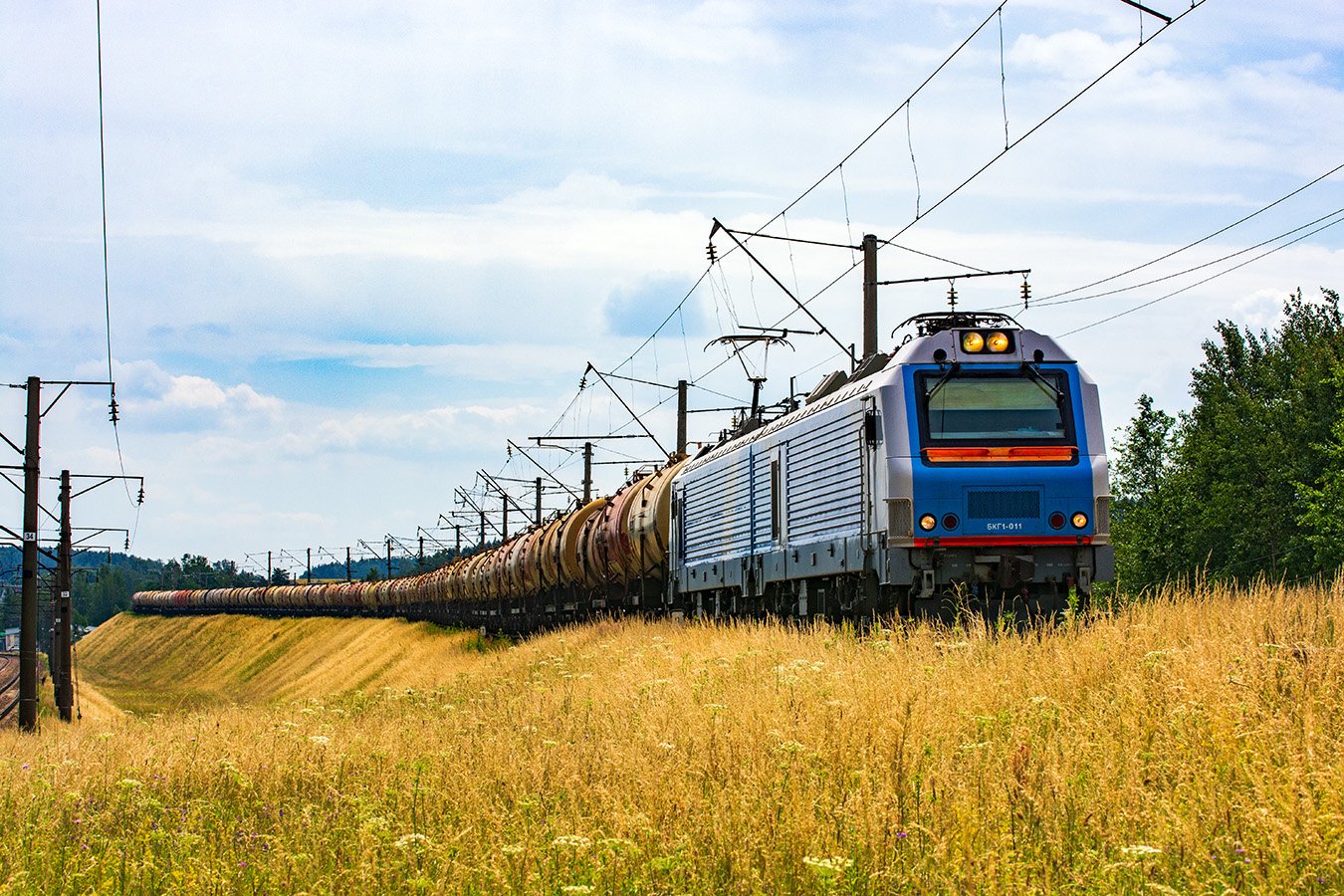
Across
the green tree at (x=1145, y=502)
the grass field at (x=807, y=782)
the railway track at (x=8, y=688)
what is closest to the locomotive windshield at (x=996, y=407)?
Answer: the grass field at (x=807, y=782)

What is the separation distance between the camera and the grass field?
20.0 feet

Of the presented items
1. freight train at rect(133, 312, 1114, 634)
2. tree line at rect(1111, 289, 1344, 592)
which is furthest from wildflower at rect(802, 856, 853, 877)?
tree line at rect(1111, 289, 1344, 592)

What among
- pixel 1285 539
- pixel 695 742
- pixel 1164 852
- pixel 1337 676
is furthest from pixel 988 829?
pixel 1285 539

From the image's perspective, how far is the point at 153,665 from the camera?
112 meters

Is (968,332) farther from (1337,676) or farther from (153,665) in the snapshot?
(153,665)

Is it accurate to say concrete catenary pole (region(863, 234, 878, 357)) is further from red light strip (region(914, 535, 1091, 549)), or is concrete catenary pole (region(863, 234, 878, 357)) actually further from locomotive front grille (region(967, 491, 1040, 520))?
red light strip (region(914, 535, 1091, 549))

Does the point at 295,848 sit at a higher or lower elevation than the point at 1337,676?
lower

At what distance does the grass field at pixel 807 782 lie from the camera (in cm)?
609

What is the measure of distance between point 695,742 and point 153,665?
4412 inches

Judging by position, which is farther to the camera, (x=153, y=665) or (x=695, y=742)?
(x=153, y=665)

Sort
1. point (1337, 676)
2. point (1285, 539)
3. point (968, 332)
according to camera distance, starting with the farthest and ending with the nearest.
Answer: point (1285, 539), point (968, 332), point (1337, 676)

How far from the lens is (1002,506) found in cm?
1515

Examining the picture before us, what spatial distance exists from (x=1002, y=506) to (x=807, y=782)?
27.0 feet

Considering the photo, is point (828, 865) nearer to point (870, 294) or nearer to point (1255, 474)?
point (870, 294)
